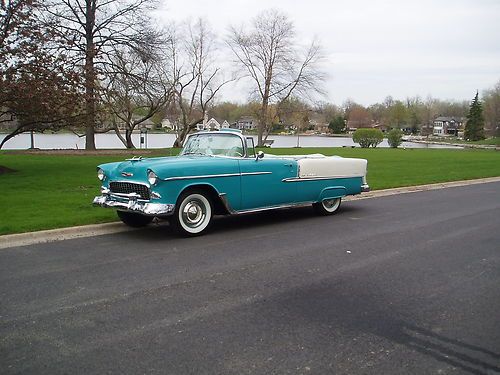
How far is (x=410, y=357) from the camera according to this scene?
11.5 feet

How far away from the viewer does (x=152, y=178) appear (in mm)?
7062

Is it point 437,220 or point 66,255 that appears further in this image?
point 437,220

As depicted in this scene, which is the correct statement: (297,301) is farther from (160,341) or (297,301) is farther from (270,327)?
(160,341)

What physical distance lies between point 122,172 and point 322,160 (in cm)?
387

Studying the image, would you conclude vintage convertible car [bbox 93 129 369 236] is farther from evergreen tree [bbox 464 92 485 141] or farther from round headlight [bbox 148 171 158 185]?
evergreen tree [bbox 464 92 485 141]

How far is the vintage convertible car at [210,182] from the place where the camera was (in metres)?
7.16

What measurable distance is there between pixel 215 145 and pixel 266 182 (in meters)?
1.16

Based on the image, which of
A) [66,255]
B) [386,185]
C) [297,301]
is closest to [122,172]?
[66,255]

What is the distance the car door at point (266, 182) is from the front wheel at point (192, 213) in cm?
67

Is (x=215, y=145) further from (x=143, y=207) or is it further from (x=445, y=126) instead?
(x=445, y=126)

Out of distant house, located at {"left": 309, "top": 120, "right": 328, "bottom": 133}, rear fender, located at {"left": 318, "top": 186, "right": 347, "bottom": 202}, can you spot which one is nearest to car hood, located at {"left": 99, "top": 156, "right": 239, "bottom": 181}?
rear fender, located at {"left": 318, "top": 186, "right": 347, "bottom": 202}

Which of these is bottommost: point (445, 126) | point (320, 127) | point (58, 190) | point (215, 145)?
point (58, 190)

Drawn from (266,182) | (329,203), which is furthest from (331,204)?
(266,182)

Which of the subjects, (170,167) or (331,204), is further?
(331,204)
